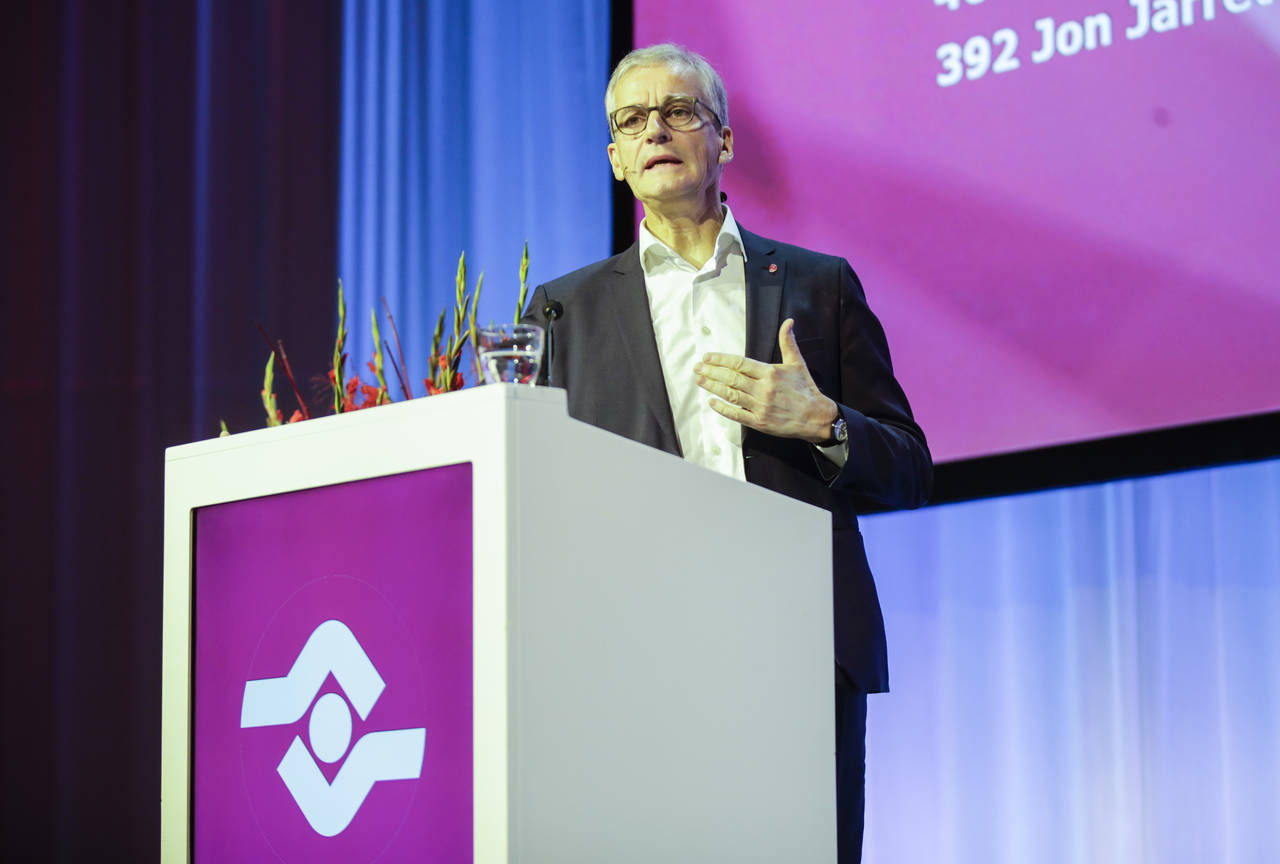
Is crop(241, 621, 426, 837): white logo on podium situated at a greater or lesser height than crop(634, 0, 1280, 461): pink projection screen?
lesser

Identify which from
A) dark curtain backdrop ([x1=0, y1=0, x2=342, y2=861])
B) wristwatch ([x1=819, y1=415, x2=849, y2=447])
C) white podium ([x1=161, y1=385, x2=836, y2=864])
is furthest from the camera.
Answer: dark curtain backdrop ([x1=0, y1=0, x2=342, y2=861])

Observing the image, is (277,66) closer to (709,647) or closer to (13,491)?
(13,491)

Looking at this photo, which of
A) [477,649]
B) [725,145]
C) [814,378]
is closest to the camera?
[477,649]

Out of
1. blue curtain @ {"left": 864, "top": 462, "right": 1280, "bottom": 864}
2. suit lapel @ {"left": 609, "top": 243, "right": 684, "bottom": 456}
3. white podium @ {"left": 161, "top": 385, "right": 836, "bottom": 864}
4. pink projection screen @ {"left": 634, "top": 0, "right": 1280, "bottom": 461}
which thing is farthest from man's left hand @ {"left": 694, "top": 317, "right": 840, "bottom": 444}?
blue curtain @ {"left": 864, "top": 462, "right": 1280, "bottom": 864}

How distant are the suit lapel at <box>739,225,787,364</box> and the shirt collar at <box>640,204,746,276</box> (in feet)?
0.06

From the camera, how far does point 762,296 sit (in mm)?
1983

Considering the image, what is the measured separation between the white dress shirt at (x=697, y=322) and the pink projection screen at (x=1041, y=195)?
3.31 ft

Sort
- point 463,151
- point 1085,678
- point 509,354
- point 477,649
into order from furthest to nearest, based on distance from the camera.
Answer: point 463,151 → point 1085,678 → point 509,354 → point 477,649

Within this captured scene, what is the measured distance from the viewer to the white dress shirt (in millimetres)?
1917

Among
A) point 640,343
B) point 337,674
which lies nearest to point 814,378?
point 640,343

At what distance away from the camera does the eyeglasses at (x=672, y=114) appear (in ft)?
6.81

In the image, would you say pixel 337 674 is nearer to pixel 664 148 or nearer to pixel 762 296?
pixel 762 296

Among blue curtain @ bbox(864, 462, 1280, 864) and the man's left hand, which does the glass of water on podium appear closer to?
the man's left hand

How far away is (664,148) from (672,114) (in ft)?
0.21
